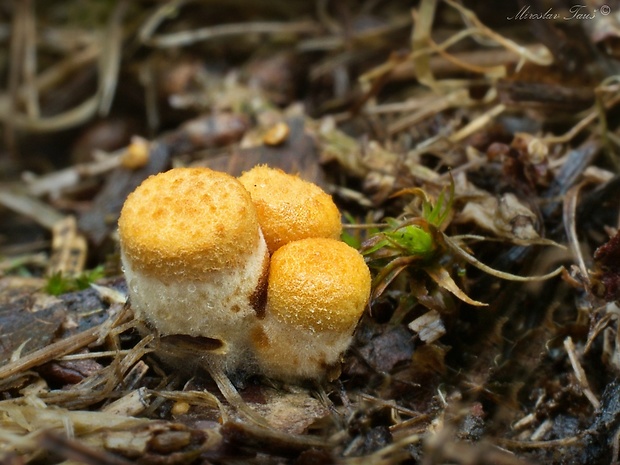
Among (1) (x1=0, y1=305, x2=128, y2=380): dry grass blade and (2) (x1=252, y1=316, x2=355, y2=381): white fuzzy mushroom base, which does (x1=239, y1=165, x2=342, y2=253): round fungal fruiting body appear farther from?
(1) (x1=0, y1=305, x2=128, y2=380): dry grass blade

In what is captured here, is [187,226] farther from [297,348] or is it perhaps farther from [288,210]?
[297,348]

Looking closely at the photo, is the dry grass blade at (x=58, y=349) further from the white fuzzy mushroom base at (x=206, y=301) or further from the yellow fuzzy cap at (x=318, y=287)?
the yellow fuzzy cap at (x=318, y=287)

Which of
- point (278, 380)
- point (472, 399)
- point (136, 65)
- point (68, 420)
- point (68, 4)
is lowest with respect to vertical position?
point (472, 399)

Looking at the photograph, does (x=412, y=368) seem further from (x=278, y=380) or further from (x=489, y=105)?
(x=489, y=105)

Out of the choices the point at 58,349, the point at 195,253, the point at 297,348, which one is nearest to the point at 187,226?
the point at 195,253

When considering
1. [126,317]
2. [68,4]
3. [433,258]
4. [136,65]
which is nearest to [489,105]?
[433,258]
